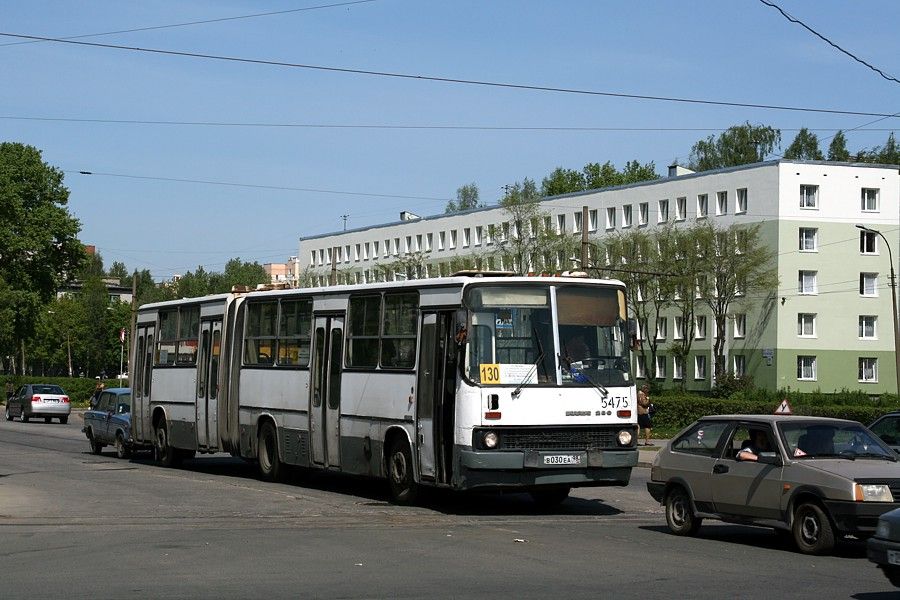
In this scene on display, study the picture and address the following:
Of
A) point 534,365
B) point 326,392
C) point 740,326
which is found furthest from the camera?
point 740,326

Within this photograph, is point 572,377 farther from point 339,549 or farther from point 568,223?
point 568,223

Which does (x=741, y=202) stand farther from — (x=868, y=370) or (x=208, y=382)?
(x=208, y=382)

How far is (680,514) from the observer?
643 inches

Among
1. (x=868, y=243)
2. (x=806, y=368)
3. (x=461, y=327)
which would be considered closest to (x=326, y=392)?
(x=461, y=327)

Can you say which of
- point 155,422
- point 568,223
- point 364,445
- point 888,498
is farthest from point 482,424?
point 568,223

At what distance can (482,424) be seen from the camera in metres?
17.9

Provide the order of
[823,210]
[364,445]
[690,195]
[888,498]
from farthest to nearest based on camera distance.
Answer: [690,195], [823,210], [364,445], [888,498]

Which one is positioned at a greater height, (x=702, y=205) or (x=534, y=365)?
(x=702, y=205)

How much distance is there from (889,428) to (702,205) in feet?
222

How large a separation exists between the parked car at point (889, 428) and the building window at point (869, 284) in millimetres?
64830

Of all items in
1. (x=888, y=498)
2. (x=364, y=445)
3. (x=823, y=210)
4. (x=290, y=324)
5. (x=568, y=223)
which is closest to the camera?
(x=888, y=498)

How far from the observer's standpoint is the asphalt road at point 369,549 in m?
11.4

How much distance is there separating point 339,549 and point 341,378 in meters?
7.37

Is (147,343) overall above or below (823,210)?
below
